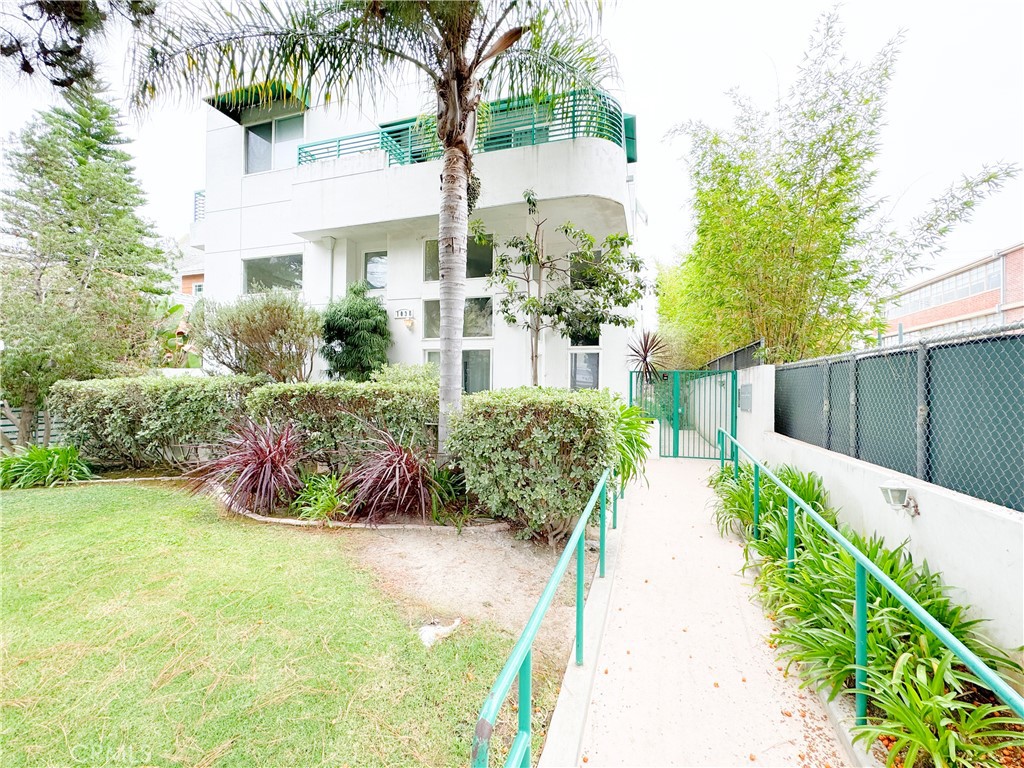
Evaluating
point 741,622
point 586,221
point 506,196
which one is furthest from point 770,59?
point 741,622

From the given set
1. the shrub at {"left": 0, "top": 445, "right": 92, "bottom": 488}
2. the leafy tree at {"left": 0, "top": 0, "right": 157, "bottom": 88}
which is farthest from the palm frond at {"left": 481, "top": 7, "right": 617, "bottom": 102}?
the shrub at {"left": 0, "top": 445, "right": 92, "bottom": 488}

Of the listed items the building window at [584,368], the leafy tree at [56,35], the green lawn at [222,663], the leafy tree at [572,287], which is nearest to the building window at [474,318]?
the leafy tree at [572,287]

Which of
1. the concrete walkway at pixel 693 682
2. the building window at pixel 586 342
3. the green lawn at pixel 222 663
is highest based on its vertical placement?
the building window at pixel 586 342

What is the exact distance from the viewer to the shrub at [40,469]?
6.62 meters

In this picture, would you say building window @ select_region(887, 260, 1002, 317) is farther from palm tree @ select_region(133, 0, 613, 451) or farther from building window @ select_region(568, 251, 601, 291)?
palm tree @ select_region(133, 0, 613, 451)

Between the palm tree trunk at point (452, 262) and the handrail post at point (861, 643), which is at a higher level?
the palm tree trunk at point (452, 262)

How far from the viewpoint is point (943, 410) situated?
281cm

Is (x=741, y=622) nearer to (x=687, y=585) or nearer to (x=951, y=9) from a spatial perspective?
(x=687, y=585)

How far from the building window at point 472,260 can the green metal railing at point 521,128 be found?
192 centimetres

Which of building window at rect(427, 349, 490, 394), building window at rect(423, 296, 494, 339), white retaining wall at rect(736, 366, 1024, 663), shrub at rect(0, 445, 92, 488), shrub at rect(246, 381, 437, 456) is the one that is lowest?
shrub at rect(0, 445, 92, 488)

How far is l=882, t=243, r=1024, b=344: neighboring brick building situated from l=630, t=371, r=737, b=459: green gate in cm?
747

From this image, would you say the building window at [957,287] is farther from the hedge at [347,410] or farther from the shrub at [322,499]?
the shrub at [322,499]

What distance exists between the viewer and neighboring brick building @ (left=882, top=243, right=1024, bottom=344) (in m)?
14.9

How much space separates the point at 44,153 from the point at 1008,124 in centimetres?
1967
